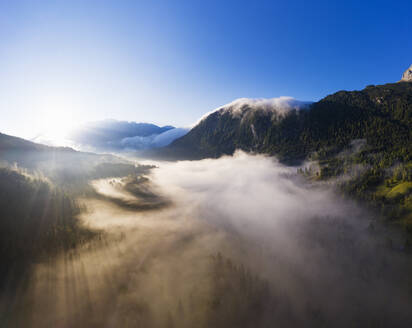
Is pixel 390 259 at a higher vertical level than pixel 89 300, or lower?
lower

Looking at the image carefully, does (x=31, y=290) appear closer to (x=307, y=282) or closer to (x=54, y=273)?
(x=54, y=273)

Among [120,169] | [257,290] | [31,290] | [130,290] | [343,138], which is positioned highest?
[343,138]

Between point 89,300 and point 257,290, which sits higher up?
point 89,300

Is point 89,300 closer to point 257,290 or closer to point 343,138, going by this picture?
point 257,290

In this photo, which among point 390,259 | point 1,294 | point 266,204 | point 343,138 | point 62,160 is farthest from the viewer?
point 343,138

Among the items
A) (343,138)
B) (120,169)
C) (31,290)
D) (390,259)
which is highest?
(343,138)

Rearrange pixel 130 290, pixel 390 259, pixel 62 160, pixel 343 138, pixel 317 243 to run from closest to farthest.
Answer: pixel 130 290 → pixel 390 259 → pixel 317 243 → pixel 62 160 → pixel 343 138

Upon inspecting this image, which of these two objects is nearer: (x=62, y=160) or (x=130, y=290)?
(x=130, y=290)

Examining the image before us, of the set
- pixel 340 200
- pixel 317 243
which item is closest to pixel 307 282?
pixel 317 243

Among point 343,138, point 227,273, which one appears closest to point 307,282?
point 227,273
